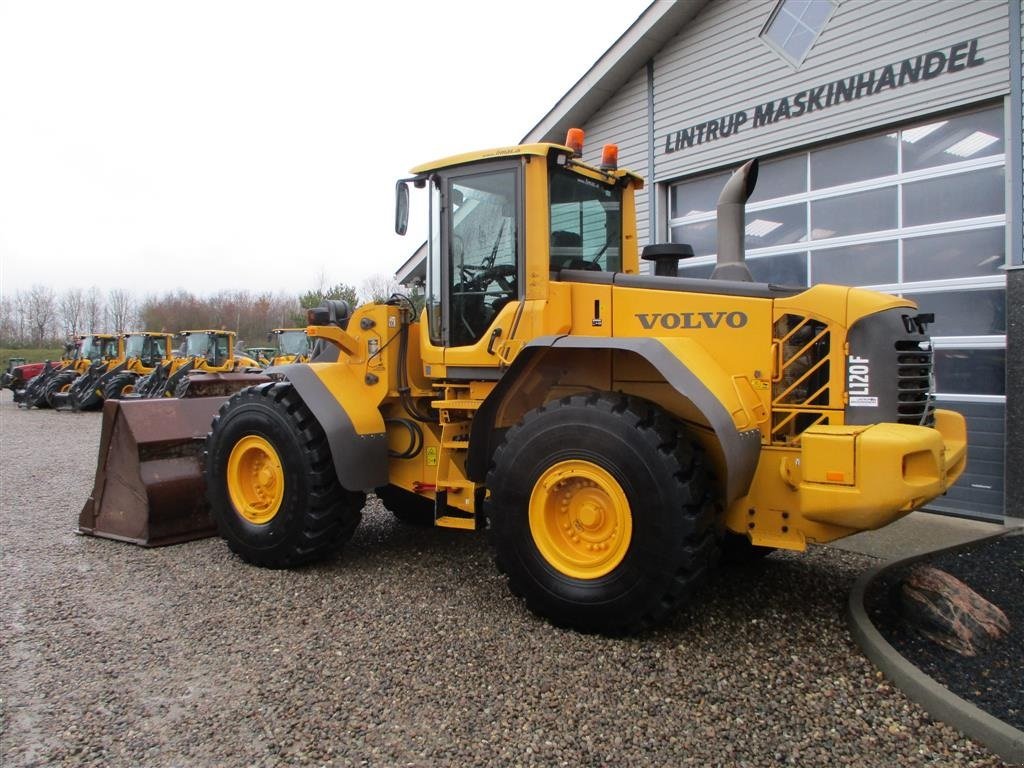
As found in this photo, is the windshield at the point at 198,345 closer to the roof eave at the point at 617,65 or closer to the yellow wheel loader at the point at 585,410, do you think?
the roof eave at the point at 617,65

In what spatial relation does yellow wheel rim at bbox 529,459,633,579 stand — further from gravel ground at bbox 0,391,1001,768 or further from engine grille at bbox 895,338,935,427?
engine grille at bbox 895,338,935,427

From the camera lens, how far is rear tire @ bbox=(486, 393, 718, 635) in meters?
3.64

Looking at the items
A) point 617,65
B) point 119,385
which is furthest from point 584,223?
point 119,385

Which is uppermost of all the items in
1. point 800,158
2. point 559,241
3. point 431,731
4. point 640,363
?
point 800,158

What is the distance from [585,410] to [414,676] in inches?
60.5

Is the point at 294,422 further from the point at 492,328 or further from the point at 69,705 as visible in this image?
the point at 69,705

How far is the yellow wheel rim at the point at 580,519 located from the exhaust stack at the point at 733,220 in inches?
64.3

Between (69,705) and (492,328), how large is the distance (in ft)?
9.34

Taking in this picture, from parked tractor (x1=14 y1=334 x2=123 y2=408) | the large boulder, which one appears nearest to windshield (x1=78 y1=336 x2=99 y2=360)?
parked tractor (x1=14 y1=334 x2=123 y2=408)

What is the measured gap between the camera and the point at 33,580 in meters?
4.95

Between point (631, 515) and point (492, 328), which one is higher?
point (492, 328)

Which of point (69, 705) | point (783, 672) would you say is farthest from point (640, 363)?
point (69, 705)

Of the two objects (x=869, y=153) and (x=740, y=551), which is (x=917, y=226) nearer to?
(x=869, y=153)

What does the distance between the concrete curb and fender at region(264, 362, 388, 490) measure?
3.04 metres
